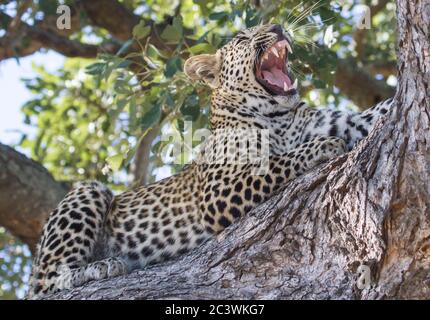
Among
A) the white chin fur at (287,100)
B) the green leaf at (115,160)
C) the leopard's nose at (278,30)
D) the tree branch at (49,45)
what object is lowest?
the green leaf at (115,160)

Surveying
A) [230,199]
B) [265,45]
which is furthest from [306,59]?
[230,199]

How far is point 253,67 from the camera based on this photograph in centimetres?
823

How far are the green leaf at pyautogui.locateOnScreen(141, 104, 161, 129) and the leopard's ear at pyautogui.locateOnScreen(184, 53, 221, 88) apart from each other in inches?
23.2

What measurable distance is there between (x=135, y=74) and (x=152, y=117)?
578mm

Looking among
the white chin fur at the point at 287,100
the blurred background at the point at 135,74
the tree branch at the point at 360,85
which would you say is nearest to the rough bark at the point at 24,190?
the blurred background at the point at 135,74

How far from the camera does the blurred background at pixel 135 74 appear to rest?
832 cm

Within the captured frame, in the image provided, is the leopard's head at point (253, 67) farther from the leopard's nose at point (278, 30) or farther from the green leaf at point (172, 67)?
the green leaf at point (172, 67)

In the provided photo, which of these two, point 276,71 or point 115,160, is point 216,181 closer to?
point 276,71

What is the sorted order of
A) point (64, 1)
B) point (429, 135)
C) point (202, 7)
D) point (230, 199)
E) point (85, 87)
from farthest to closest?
1. point (85, 87)
2. point (64, 1)
3. point (202, 7)
4. point (230, 199)
5. point (429, 135)

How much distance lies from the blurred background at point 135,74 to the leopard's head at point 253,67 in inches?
6.0

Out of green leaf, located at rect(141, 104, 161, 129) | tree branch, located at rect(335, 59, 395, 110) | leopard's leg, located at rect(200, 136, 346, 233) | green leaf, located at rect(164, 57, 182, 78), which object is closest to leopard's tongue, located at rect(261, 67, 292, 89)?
green leaf, located at rect(164, 57, 182, 78)
